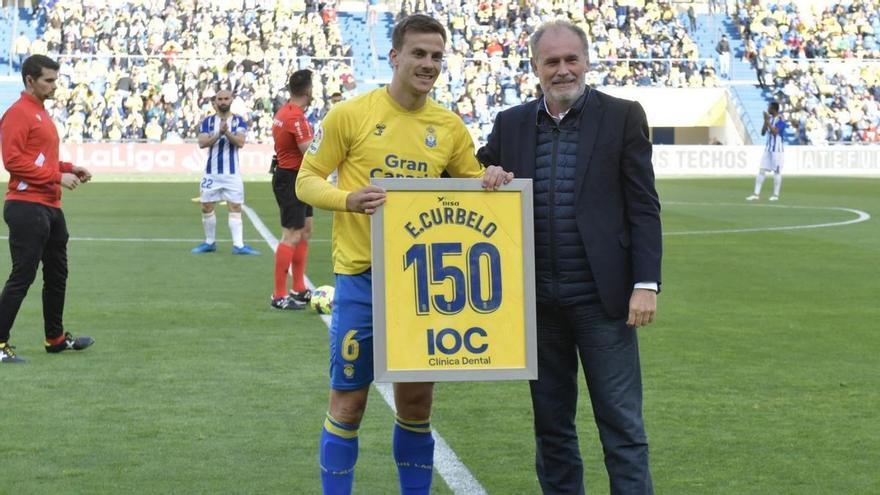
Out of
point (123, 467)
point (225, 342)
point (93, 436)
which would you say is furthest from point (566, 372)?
point (225, 342)

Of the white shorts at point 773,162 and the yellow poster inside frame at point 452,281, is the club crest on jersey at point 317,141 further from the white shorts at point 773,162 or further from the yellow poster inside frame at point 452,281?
the white shorts at point 773,162

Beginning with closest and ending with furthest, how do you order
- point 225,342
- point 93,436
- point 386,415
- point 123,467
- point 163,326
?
point 123,467, point 93,436, point 386,415, point 225,342, point 163,326

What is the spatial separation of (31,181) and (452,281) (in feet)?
16.5

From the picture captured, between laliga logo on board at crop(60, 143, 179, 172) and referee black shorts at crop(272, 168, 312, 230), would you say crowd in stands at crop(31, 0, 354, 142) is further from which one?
referee black shorts at crop(272, 168, 312, 230)

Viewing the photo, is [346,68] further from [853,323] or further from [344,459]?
[344,459]

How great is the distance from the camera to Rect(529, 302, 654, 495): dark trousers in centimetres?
524

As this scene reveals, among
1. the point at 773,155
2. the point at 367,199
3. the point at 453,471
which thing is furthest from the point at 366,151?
the point at 773,155

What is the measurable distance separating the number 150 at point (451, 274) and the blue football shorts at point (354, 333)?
24 cm

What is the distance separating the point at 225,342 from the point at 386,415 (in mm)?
3016

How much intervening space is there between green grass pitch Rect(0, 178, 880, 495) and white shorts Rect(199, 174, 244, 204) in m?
1.95

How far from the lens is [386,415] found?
789 centimetres

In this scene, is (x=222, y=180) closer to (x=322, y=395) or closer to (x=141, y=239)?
(x=141, y=239)

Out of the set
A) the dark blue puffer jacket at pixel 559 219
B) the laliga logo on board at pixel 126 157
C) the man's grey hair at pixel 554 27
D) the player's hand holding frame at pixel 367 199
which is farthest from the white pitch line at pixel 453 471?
the laliga logo on board at pixel 126 157

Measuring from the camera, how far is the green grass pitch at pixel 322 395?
6578mm
